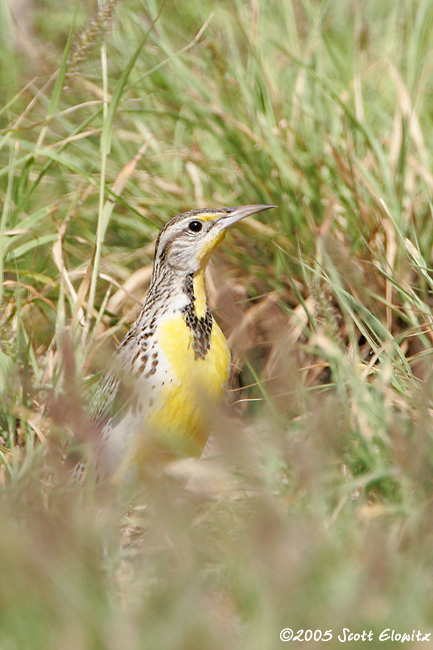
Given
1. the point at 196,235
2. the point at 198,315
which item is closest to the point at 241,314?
the point at 198,315

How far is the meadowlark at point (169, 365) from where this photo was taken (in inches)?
127

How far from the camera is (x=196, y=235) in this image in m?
3.71

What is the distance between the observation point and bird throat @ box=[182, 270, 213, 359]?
344 centimetres

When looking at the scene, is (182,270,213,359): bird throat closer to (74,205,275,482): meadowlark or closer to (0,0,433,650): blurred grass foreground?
(74,205,275,482): meadowlark

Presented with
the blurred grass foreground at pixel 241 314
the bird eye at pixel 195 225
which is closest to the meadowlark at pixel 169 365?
the bird eye at pixel 195 225

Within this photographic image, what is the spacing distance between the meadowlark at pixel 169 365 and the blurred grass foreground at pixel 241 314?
17 centimetres

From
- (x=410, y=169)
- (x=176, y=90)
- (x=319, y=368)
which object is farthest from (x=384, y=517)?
(x=176, y=90)

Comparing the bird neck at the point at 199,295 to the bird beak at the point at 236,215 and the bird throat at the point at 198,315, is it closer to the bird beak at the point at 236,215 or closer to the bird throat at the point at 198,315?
the bird throat at the point at 198,315

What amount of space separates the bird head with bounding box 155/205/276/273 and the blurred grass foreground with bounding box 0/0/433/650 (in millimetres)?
179

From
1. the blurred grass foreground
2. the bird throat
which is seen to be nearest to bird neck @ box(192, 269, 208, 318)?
the bird throat

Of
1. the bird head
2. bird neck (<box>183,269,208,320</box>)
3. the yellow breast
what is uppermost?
Answer: the bird head

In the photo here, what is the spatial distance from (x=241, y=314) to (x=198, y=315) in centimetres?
137

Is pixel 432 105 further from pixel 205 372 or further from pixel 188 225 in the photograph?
pixel 205 372

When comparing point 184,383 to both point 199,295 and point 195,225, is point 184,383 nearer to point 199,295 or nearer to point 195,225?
point 199,295
